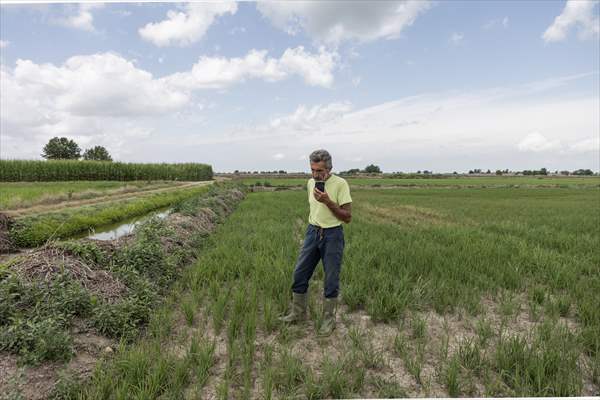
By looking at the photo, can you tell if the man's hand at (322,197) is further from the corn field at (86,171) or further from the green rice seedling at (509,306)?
the corn field at (86,171)

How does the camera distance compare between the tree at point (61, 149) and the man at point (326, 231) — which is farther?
the tree at point (61, 149)

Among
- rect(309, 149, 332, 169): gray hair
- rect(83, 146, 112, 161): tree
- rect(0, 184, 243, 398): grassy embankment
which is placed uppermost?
rect(83, 146, 112, 161): tree

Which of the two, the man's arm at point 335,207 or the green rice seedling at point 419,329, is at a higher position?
the man's arm at point 335,207

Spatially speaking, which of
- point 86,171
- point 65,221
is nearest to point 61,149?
point 86,171

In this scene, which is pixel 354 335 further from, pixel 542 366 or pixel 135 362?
pixel 135 362

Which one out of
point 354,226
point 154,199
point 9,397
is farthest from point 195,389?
point 154,199

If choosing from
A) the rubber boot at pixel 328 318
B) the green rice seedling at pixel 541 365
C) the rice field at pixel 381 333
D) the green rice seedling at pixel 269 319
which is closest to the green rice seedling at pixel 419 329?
the rice field at pixel 381 333

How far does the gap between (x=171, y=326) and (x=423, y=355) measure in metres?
2.53

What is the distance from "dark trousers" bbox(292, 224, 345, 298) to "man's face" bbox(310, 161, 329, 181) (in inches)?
20.6

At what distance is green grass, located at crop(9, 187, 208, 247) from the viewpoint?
7105 millimetres

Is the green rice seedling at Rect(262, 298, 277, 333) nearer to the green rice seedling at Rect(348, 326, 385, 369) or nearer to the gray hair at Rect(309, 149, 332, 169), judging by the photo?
the green rice seedling at Rect(348, 326, 385, 369)

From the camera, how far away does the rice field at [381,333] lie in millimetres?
2322

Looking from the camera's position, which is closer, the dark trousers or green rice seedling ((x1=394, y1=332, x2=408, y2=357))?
green rice seedling ((x1=394, y1=332, x2=408, y2=357))

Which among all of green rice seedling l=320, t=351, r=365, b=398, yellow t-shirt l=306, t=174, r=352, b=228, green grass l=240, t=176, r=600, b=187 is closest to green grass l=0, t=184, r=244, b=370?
green rice seedling l=320, t=351, r=365, b=398
